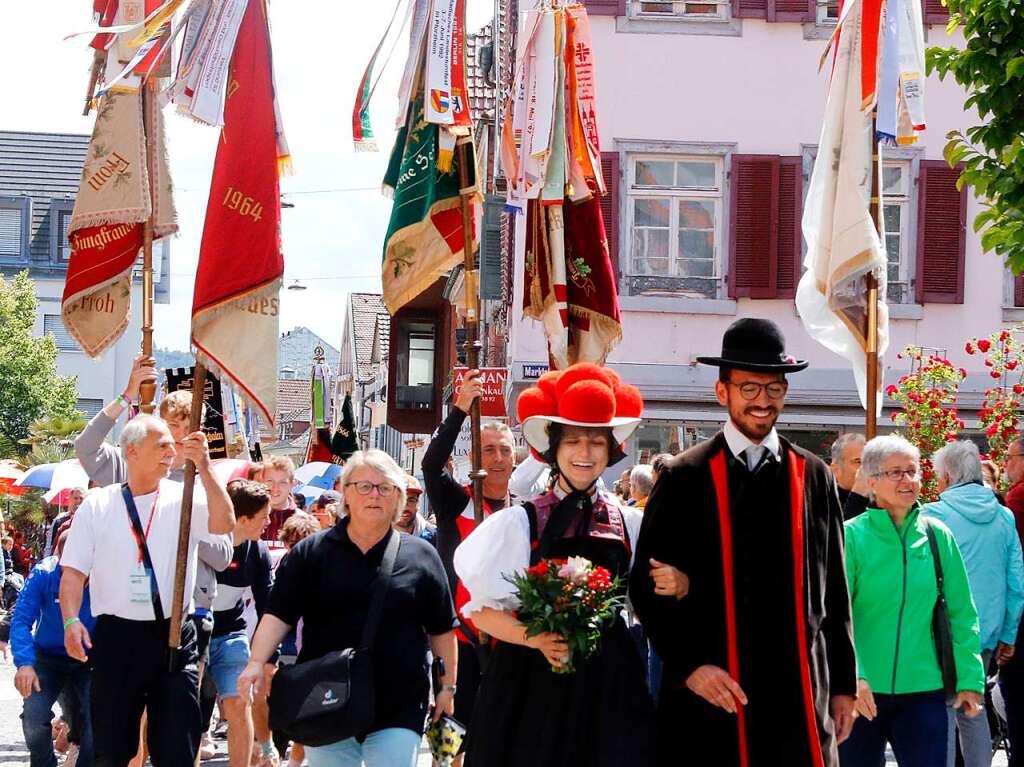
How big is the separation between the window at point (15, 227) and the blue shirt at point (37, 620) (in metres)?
63.3

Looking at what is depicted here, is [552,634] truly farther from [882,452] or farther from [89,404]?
[89,404]

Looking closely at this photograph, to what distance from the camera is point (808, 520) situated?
19.1ft

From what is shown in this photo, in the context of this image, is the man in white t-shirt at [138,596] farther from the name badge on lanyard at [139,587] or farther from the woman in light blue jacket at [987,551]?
the woman in light blue jacket at [987,551]

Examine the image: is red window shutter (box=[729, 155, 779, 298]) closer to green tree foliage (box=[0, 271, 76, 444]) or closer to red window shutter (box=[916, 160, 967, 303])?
red window shutter (box=[916, 160, 967, 303])

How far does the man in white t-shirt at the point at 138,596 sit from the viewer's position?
7773 millimetres

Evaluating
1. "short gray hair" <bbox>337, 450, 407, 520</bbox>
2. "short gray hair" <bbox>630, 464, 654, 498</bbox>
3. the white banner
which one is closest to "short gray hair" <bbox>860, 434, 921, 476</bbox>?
"short gray hair" <bbox>337, 450, 407, 520</bbox>

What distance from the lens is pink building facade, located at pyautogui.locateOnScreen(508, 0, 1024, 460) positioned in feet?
70.8

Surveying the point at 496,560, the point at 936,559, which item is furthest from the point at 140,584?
the point at 936,559

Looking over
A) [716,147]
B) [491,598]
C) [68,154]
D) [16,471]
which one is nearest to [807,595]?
[491,598]

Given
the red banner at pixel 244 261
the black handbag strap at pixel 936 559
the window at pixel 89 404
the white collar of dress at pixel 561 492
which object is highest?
the red banner at pixel 244 261

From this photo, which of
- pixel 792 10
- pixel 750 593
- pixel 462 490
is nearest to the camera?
pixel 750 593

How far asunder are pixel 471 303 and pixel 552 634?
2.95 metres

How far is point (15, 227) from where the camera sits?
7094 centimetres

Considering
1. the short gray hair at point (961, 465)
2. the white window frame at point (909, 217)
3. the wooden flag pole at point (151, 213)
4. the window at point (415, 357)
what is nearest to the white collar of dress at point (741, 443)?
the short gray hair at point (961, 465)
